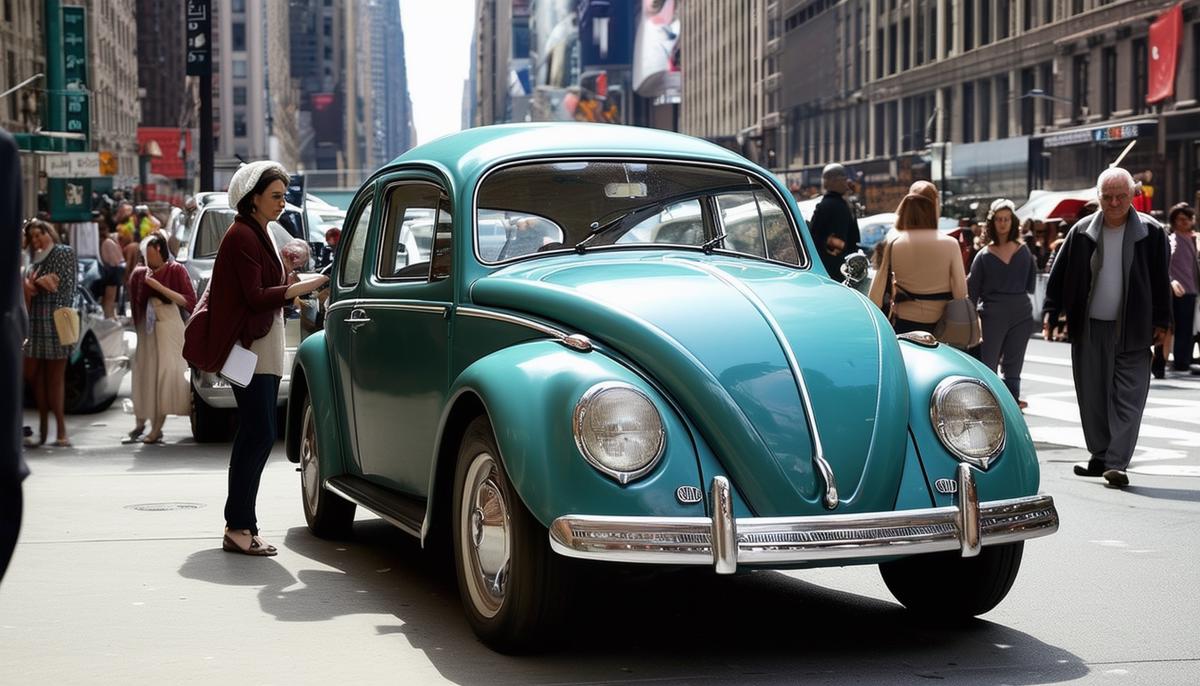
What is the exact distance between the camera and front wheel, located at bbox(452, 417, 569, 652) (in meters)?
5.36

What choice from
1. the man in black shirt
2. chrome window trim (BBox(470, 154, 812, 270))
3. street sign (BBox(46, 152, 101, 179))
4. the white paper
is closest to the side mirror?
chrome window trim (BBox(470, 154, 812, 270))

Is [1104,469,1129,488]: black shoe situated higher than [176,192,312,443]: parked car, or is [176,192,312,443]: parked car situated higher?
[176,192,312,443]: parked car

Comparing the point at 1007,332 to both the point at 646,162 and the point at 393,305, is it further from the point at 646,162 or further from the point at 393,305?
the point at 393,305

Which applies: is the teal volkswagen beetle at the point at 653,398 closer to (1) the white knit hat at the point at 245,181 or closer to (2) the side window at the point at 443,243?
(2) the side window at the point at 443,243

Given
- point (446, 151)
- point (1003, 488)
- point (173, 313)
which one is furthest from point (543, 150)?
point (173, 313)

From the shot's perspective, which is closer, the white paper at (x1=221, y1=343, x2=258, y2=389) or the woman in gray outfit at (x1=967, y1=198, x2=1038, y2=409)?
the white paper at (x1=221, y1=343, x2=258, y2=389)

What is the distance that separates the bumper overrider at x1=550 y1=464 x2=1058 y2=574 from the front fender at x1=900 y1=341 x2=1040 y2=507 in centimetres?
24

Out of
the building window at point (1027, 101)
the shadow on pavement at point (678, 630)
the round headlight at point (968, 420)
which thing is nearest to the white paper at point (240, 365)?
the shadow on pavement at point (678, 630)

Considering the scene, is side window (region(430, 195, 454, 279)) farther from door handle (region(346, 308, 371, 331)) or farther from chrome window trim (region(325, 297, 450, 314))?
door handle (region(346, 308, 371, 331))

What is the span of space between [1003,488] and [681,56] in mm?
155286

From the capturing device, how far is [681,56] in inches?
6225

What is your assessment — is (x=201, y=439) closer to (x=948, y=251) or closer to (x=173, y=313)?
(x=173, y=313)

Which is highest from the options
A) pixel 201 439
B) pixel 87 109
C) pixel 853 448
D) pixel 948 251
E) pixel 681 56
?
pixel 681 56

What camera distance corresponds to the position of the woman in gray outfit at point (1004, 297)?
12500mm
